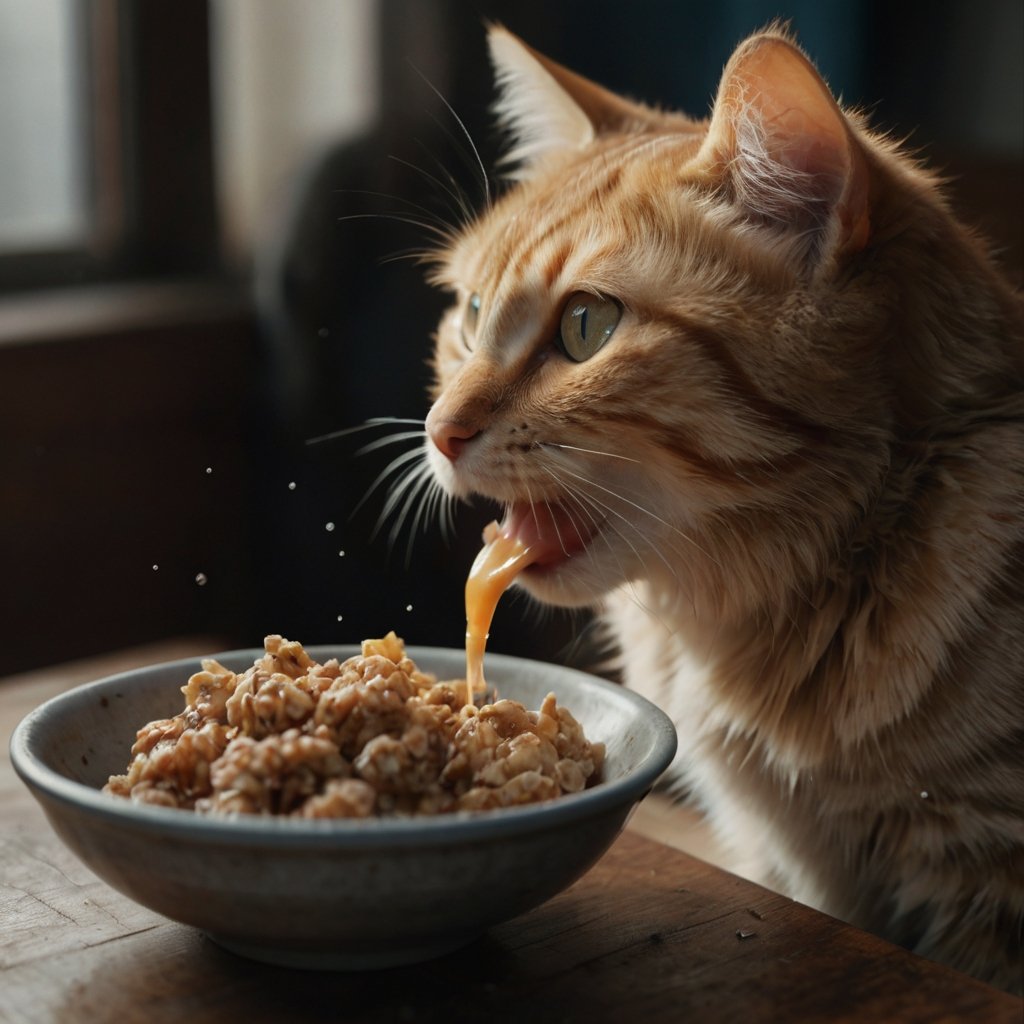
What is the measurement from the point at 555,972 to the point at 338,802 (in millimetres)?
204

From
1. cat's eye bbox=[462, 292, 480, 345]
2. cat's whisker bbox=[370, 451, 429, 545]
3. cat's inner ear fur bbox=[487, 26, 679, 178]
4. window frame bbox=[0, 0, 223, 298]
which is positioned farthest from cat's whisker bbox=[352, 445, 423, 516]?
window frame bbox=[0, 0, 223, 298]

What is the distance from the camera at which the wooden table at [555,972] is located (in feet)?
2.66

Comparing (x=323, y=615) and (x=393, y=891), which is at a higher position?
(x=393, y=891)

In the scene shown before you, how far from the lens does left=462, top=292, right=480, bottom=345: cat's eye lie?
1225 mm

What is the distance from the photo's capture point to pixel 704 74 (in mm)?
2318

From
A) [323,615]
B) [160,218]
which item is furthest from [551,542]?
[160,218]

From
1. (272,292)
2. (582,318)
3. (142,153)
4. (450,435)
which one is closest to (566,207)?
(582,318)

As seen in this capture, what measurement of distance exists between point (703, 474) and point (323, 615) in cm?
141

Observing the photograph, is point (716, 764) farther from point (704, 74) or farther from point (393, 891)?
point (704, 74)

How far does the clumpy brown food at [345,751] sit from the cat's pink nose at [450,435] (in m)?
0.20

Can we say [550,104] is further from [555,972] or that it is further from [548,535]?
[555,972]

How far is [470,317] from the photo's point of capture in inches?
49.1

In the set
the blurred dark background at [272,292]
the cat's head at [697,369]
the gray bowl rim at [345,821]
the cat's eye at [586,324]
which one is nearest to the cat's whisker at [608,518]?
the cat's head at [697,369]

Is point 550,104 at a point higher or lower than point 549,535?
higher
